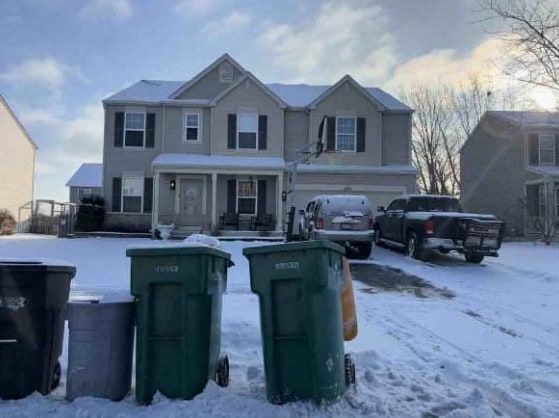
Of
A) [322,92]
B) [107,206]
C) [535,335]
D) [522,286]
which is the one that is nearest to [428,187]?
[322,92]

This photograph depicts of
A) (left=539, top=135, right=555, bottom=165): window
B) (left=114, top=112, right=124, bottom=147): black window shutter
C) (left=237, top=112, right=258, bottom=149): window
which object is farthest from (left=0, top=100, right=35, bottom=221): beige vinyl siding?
(left=539, top=135, right=555, bottom=165): window

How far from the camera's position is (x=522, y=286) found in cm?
1136

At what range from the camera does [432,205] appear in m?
16.3

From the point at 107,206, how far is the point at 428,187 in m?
26.7

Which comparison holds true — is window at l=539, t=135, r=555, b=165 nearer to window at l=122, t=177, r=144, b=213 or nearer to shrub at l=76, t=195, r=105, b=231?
window at l=122, t=177, r=144, b=213

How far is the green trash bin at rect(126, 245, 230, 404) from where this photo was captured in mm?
4336

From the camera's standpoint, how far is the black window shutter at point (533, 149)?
89.3ft

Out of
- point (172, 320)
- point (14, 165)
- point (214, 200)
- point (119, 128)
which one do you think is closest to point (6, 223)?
point (14, 165)

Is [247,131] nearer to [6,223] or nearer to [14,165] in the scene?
[6,223]

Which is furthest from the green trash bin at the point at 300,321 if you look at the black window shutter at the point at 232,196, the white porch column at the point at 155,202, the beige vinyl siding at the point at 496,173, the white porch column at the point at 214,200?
the beige vinyl siding at the point at 496,173

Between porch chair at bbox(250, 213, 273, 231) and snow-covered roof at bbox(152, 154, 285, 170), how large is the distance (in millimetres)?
2303

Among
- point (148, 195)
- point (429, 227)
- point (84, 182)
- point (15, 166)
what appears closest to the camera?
point (429, 227)

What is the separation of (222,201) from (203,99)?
4682 mm

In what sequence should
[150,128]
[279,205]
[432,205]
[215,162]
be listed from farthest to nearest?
[150,128], [279,205], [215,162], [432,205]
